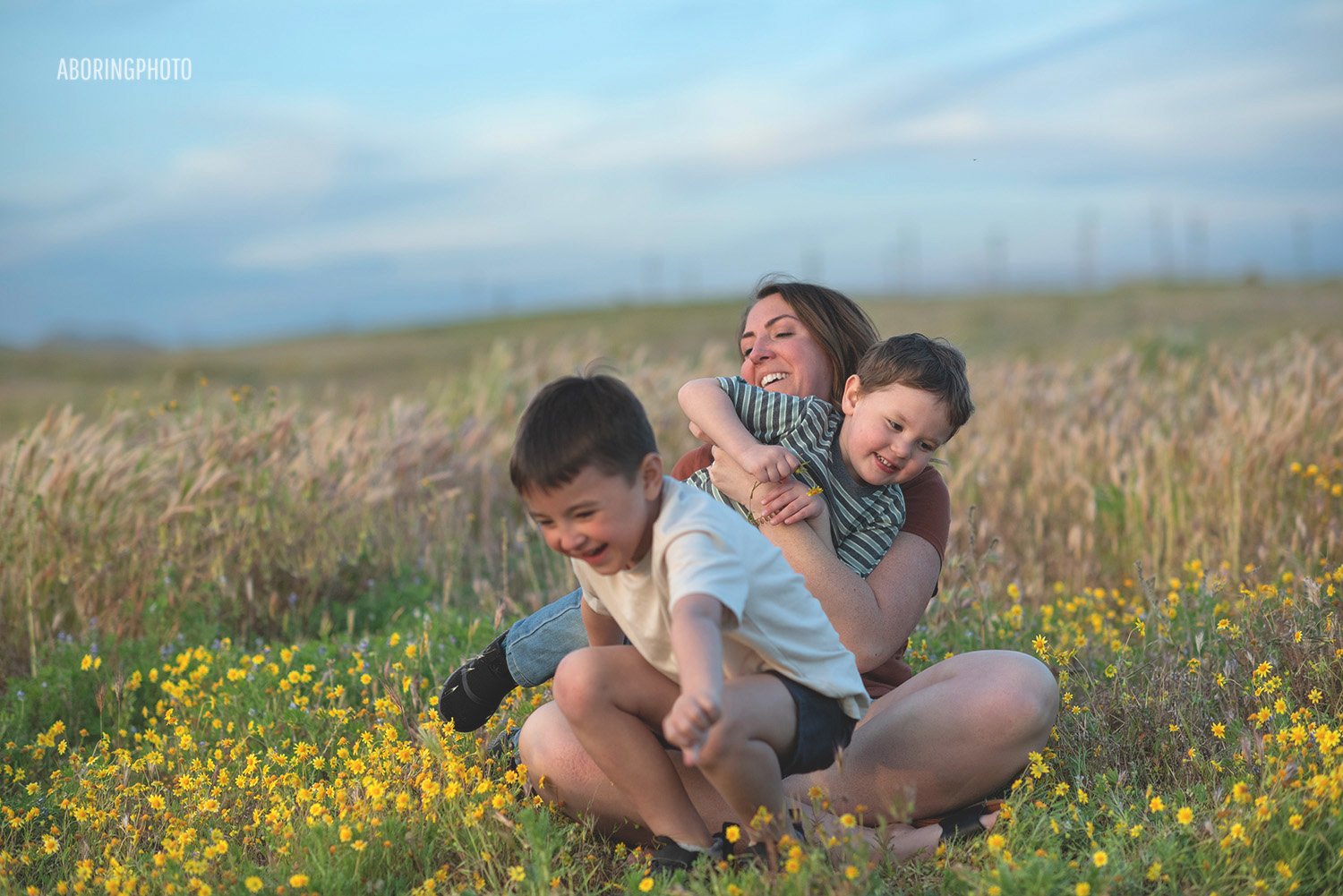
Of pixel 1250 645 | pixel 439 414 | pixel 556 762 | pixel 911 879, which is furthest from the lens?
pixel 439 414

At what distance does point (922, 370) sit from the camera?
327 cm

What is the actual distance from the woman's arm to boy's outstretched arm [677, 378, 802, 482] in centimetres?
11

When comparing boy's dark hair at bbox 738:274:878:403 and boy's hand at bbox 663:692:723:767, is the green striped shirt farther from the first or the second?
boy's hand at bbox 663:692:723:767

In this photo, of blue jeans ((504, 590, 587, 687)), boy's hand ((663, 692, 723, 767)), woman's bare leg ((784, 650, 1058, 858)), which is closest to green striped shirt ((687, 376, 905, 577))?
woman's bare leg ((784, 650, 1058, 858))

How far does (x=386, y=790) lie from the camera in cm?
327

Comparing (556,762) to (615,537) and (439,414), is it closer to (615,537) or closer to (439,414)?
(615,537)

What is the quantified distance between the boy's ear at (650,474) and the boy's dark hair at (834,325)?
1197 mm

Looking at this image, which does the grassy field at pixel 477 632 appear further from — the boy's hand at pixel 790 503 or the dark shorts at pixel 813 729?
the boy's hand at pixel 790 503

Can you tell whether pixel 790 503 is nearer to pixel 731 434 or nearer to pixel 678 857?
pixel 731 434

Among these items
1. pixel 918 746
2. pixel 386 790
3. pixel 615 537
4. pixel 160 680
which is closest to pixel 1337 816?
pixel 918 746

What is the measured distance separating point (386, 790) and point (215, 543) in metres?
2.83

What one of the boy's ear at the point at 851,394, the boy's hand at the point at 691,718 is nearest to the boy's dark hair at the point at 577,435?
the boy's hand at the point at 691,718

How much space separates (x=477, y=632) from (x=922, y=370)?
2362mm

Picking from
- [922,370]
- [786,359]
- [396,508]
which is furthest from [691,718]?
[396,508]
